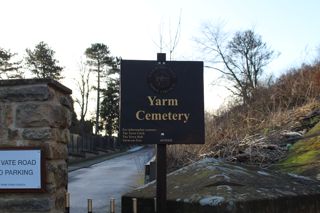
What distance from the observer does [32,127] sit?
16.4ft

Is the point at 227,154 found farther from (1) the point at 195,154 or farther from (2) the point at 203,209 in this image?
(2) the point at 203,209

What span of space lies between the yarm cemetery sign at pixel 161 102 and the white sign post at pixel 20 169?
3.21 ft

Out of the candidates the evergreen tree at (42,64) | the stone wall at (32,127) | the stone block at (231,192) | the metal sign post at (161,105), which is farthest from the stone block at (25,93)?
the evergreen tree at (42,64)

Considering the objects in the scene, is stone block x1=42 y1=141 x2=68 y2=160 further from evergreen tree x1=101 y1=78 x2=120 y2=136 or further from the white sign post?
evergreen tree x1=101 y1=78 x2=120 y2=136

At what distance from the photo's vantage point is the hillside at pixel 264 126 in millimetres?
10172

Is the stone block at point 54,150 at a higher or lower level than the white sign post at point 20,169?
higher

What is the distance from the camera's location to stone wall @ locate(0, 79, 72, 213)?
16.4 feet

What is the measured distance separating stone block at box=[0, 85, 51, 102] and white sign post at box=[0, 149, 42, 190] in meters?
0.50

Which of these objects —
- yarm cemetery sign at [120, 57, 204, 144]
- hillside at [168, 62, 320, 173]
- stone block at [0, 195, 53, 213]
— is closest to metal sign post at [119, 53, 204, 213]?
yarm cemetery sign at [120, 57, 204, 144]

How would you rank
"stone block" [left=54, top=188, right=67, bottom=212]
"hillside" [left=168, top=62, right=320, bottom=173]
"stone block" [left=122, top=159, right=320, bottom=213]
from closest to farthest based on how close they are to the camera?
"stone block" [left=54, top=188, right=67, bottom=212], "stone block" [left=122, top=159, right=320, bottom=213], "hillside" [left=168, top=62, right=320, bottom=173]

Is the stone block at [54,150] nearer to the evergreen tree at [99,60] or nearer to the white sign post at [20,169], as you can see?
the white sign post at [20,169]

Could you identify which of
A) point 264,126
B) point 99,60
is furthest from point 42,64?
point 264,126

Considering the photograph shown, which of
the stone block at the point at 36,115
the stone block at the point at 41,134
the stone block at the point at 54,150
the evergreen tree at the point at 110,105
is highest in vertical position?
the evergreen tree at the point at 110,105

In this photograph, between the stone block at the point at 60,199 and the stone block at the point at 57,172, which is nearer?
the stone block at the point at 57,172
